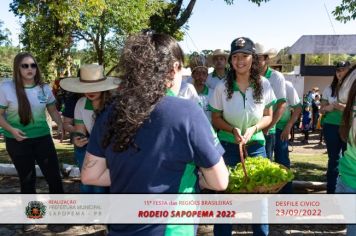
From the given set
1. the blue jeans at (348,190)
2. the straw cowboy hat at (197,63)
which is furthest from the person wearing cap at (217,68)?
the blue jeans at (348,190)

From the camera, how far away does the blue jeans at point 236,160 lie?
11.2ft

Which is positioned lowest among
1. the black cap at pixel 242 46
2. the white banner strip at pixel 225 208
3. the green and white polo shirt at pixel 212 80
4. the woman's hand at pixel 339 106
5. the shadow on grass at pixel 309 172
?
the shadow on grass at pixel 309 172

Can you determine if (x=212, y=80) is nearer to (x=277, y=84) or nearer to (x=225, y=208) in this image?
(x=277, y=84)

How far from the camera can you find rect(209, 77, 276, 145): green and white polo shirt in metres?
3.45

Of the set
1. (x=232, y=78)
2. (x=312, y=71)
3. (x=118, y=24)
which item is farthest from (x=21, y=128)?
(x=312, y=71)

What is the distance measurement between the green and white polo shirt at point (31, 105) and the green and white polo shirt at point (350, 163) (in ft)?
10.4

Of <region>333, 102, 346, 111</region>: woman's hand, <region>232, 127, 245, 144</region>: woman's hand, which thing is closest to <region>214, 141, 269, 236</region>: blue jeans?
<region>232, 127, 245, 144</region>: woman's hand

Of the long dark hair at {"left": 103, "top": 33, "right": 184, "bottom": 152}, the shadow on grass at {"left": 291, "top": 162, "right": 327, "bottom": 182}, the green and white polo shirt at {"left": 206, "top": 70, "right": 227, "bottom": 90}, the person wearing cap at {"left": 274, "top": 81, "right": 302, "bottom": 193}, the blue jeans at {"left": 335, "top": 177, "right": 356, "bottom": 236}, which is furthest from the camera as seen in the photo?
the shadow on grass at {"left": 291, "top": 162, "right": 327, "bottom": 182}

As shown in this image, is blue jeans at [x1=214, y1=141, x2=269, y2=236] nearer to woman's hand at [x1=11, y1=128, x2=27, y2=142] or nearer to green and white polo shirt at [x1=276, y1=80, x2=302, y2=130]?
green and white polo shirt at [x1=276, y1=80, x2=302, y2=130]

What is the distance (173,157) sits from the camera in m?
1.72

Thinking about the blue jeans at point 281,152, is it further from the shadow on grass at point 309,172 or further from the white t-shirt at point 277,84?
the shadow on grass at point 309,172

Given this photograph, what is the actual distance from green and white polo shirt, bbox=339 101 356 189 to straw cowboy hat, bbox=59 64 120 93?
2208 mm

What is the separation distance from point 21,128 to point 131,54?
9.82 ft

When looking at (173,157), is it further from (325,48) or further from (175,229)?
(325,48)
